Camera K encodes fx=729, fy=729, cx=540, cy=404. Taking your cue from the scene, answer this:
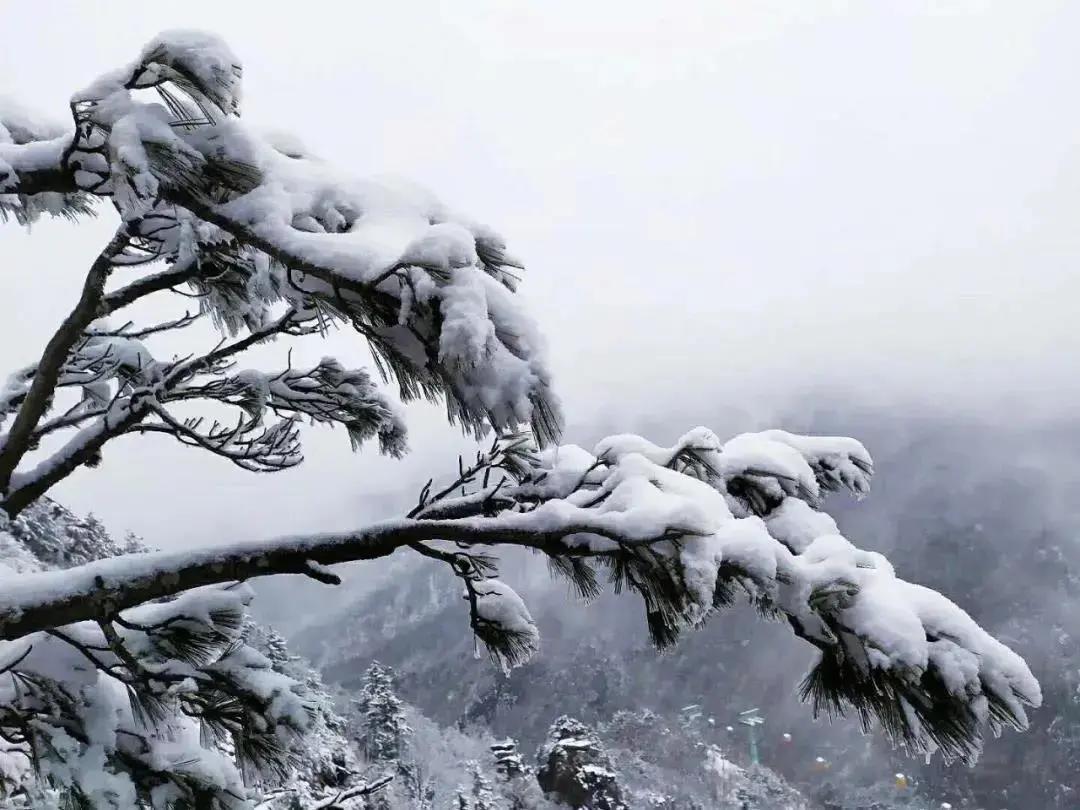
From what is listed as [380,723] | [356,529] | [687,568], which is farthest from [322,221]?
[380,723]

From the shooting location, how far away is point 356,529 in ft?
6.63

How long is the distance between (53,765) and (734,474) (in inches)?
93.9

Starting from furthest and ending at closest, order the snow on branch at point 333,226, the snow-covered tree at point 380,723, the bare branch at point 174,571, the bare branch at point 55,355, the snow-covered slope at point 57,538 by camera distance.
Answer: the snow-covered tree at point 380,723 → the snow-covered slope at point 57,538 → the bare branch at point 55,355 → the bare branch at point 174,571 → the snow on branch at point 333,226

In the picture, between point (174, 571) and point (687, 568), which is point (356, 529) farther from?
point (687, 568)

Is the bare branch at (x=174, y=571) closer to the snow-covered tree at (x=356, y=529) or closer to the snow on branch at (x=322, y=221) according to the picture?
the snow-covered tree at (x=356, y=529)

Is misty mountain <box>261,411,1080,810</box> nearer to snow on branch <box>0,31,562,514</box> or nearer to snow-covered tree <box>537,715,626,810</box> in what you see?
snow-covered tree <box>537,715,626,810</box>

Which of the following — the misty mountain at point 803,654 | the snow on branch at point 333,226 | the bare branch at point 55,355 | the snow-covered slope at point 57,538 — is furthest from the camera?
the misty mountain at point 803,654

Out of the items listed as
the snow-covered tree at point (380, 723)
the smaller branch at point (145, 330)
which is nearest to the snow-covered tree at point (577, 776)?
the snow-covered tree at point (380, 723)

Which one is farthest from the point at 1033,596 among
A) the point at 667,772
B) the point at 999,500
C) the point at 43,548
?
the point at 43,548

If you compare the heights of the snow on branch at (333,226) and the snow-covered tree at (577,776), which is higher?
the snow on branch at (333,226)

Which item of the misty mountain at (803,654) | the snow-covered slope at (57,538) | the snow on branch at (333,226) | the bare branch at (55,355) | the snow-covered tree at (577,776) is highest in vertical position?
the snow on branch at (333,226)

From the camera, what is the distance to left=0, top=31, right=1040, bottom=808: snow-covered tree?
153 cm

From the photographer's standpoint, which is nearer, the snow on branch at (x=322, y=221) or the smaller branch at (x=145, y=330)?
the snow on branch at (x=322, y=221)

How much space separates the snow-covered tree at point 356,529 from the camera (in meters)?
1.53
